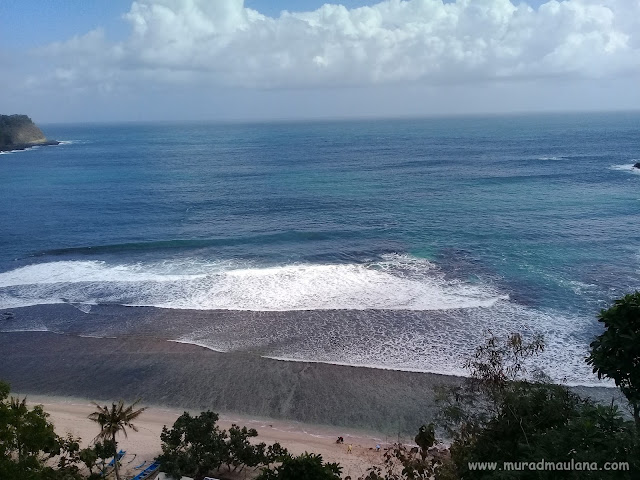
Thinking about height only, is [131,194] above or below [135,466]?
above

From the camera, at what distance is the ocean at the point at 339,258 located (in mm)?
30492

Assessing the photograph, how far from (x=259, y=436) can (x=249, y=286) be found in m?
16.5

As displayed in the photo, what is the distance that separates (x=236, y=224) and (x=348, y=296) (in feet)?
71.9

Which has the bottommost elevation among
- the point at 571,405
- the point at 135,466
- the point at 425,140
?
the point at 135,466

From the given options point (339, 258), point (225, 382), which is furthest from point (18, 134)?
point (225, 382)

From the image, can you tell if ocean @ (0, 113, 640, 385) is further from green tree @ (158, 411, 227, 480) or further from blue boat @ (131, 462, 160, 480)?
blue boat @ (131, 462, 160, 480)

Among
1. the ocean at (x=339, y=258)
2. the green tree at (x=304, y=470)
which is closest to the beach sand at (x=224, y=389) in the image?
the ocean at (x=339, y=258)

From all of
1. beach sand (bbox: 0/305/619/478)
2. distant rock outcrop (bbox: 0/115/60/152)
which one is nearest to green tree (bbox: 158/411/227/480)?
beach sand (bbox: 0/305/619/478)

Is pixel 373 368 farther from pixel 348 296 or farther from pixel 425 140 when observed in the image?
pixel 425 140

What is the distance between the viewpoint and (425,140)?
5620 inches

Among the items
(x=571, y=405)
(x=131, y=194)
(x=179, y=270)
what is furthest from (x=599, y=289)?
(x=131, y=194)

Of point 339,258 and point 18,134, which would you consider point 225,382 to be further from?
point 18,134

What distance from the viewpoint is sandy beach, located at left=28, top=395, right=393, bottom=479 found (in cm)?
2067

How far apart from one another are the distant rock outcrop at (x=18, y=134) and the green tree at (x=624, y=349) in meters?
158
